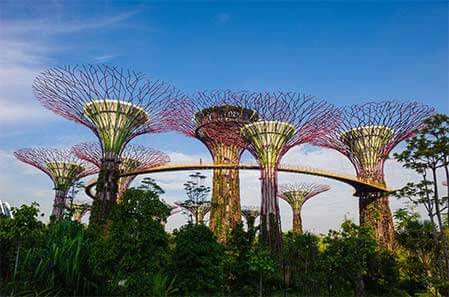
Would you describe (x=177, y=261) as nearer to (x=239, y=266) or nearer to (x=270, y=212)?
(x=239, y=266)

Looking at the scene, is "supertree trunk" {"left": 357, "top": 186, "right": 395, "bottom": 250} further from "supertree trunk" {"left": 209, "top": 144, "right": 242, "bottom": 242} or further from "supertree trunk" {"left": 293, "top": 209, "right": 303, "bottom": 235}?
"supertree trunk" {"left": 293, "top": 209, "right": 303, "bottom": 235}

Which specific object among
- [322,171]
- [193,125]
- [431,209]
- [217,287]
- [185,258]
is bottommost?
[217,287]

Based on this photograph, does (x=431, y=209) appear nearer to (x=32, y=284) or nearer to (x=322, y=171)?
(x=32, y=284)

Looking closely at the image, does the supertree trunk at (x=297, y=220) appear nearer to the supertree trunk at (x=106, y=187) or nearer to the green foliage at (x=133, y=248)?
the supertree trunk at (x=106, y=187)

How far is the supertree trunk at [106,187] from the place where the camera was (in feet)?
69.6

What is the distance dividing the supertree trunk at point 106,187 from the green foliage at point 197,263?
986cm

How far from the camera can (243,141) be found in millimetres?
23484

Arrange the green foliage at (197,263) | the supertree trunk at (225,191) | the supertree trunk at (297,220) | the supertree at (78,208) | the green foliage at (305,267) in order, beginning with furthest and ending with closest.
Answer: the supertree trunk at (297,220), the supertree trunk at (225,191), the supertree at (78,208), the green foliage at (305,267), the green foliage at (197,263)

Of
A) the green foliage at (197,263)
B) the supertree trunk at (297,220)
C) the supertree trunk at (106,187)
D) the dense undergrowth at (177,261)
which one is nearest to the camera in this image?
the dense undergrowth at (177,261)

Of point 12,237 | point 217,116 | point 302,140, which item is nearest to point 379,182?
point 302,140

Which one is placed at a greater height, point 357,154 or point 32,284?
point 357,154

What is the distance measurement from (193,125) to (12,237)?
1502 cm

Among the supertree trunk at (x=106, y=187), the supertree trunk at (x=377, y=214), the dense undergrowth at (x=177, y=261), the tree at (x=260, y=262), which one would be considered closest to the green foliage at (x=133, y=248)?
the dense undergrowth at (x=177, y=261)

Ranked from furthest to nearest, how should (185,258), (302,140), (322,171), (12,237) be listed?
(322,171), (302,140), (185,258), (12,237)
